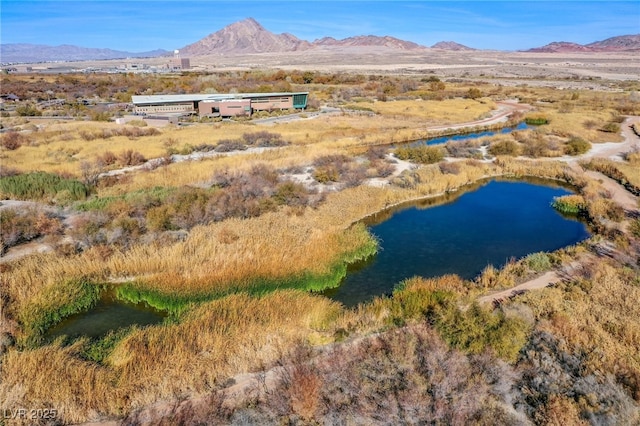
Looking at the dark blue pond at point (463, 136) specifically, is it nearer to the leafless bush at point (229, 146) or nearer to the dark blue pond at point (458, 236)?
the dark blue pond at point (458, 236)

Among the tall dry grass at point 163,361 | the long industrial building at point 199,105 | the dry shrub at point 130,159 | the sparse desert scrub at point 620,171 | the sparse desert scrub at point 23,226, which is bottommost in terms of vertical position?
the tall dry grass at point 163,361

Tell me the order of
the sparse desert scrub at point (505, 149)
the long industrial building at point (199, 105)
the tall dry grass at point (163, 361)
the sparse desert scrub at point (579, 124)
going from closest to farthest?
the tall dry grass at point (163, 361) < the sparse desert scrub at point (505, 149) < the sparse desert scrub at point (579, 124) < the long industrial building at point (199, 105)

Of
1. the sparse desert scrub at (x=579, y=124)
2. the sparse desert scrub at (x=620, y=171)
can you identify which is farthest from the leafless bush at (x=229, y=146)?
the sparse desert scrub at (x=579, y=124)

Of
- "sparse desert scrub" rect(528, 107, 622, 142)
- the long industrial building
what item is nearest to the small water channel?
the long industrial building

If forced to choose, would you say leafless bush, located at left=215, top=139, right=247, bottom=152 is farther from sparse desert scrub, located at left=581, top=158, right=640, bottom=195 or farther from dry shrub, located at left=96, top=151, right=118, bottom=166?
sparse desert scrub, located at left=581, top=158, right=640, bottom=195

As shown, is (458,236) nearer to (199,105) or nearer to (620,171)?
(620,171)
